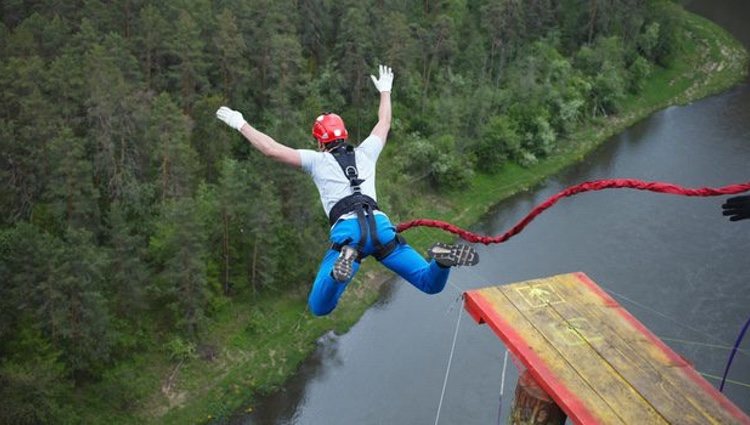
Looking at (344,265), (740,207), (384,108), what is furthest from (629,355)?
(384,108)

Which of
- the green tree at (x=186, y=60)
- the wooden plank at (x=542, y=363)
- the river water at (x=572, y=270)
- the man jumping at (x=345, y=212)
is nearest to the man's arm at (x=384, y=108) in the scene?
the man jumping at (x=345, y=212)

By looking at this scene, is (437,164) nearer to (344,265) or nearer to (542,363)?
(344,265)

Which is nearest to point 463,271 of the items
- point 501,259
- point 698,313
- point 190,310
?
point 501,259

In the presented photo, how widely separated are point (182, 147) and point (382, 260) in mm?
17347

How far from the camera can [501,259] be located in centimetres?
2736

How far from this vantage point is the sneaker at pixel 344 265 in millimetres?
5746

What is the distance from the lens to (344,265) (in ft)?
19.1

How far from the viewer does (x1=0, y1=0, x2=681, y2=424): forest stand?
734 inches

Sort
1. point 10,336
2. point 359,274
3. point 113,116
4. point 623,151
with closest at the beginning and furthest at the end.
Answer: point 10,336 → point 113,116 → point 359,274 → point 623,151

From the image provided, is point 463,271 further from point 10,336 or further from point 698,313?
point 10,336

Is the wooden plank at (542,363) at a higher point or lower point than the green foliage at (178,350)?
higher

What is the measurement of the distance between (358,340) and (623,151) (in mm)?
18961

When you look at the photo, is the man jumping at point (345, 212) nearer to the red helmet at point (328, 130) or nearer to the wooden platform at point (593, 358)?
the red helmet at point (328, 130)

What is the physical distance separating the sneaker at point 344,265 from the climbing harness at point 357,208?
0.98 feet
